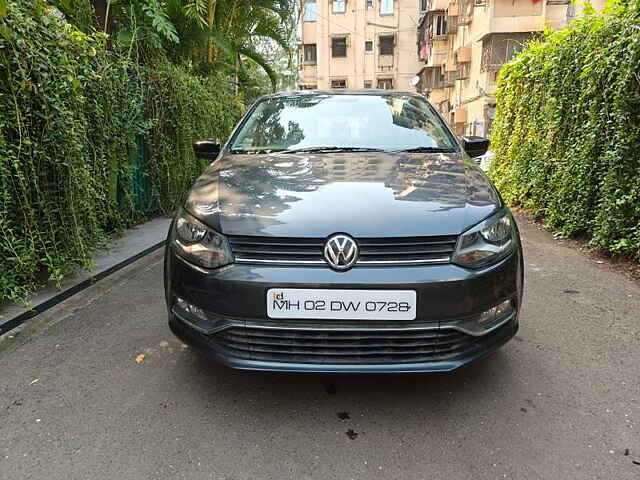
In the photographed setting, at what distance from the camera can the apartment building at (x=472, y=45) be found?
2269 centimetres

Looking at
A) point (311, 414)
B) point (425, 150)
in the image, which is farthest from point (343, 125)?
point (311, 414)

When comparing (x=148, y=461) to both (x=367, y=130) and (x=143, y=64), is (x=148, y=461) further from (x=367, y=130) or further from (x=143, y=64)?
(x=143, y=64)

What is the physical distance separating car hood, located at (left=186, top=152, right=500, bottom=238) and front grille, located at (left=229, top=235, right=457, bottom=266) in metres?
0.03

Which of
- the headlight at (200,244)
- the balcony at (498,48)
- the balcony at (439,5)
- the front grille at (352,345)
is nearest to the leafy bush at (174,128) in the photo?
the headlight at (200,244)

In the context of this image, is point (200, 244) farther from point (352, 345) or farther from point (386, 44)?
point (386, 44)

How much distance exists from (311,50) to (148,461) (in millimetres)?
38576

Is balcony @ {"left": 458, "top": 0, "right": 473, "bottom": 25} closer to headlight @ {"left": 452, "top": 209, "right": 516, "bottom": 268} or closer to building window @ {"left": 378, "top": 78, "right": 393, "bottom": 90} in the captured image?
building window @ {"left": 378, "top": 78, "right": 393, "bottom": 90}

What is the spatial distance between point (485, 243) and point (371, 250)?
0.51 m

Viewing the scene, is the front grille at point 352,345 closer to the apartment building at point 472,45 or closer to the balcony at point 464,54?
the apartment building at point 472,45

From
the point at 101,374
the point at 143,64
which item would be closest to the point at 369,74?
the point at 143,64

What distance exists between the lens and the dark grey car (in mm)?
1937

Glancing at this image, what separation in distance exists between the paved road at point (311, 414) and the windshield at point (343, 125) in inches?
54.6

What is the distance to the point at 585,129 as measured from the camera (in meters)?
4.72

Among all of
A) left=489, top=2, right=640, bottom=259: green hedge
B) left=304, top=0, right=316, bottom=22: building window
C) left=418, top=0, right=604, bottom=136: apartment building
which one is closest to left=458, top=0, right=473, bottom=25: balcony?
left=418, top=0, right=604, bottom=136: apartment building
